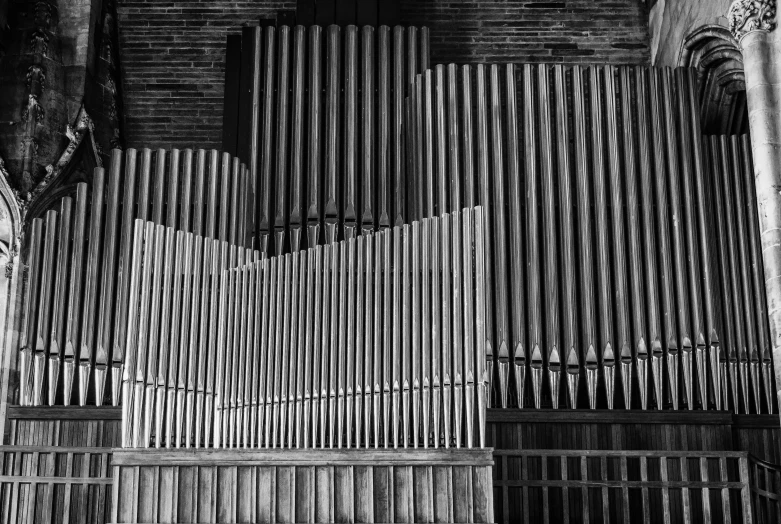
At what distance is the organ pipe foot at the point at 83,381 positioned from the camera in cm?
1386

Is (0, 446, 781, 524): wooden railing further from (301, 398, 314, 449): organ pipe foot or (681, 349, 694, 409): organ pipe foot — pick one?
(301, 398, 314, 449): organ pipe foot

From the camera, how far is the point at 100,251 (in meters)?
14.5

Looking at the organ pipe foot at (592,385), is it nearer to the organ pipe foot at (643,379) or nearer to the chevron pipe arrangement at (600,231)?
the chevron pipe arrangement at (600,231)

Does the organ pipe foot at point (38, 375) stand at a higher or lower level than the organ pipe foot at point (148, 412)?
higher

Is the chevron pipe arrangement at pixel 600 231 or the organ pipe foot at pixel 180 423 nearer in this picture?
the organ pipe foot at pixel 180 423

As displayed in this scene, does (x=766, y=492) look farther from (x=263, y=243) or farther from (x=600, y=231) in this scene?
(x=263, y=243)

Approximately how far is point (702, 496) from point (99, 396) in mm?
5910

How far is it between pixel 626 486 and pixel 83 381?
5466 millimetres

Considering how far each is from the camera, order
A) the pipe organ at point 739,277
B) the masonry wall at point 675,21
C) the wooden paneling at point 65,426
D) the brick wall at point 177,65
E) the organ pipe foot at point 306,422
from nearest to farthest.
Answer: the organ pipe foot at point 306,422 → the pipe organ at point 739,277 → the wooden paneling at point 65,426 → the masonry wall at point 675,21 → the brick wall at point 177,65

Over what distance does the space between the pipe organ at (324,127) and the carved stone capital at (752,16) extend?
149 inches

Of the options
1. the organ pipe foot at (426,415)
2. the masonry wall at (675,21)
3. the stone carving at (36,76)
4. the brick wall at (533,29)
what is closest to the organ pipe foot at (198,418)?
the organ pipe foot at (426,415)

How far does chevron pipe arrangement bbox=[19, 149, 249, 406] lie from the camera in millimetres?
14039

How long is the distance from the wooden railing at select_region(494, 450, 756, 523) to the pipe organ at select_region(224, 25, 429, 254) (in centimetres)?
323

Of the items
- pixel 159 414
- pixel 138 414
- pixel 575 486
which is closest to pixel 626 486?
pixel 575 486
